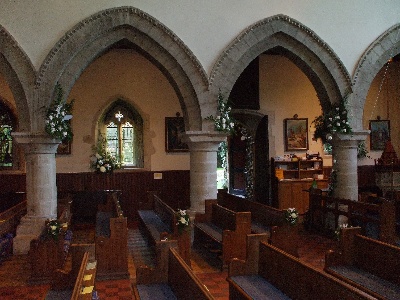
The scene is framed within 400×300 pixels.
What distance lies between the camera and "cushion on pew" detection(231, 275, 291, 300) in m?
4.65

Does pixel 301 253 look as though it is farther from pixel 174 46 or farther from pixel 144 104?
pixel 144 104

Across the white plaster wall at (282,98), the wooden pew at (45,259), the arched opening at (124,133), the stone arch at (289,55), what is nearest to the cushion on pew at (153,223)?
the wooden pew at (45,259)

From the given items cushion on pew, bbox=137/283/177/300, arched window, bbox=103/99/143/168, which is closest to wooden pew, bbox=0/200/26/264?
cushion on pew, bbox=137/283/177/300

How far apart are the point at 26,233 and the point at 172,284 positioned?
4.38 meters

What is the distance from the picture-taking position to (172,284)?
501cm

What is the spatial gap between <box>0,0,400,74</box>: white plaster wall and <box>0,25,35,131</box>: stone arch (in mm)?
146

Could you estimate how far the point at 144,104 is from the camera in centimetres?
1262

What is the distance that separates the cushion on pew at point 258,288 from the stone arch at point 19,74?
515cm

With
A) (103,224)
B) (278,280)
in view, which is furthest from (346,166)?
(278,280)

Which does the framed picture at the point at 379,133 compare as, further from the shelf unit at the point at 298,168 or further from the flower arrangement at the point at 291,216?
the flower arrangement at the point at 291,216

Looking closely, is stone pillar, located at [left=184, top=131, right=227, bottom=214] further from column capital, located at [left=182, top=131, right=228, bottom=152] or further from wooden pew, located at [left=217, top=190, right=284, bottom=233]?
wooden pew, located at [left=217, top=190, right=284, bottom=233]

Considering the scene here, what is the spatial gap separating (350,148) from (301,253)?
290cm

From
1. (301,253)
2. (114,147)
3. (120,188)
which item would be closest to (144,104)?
(114,147)

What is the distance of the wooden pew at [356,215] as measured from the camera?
7668 millimetres
